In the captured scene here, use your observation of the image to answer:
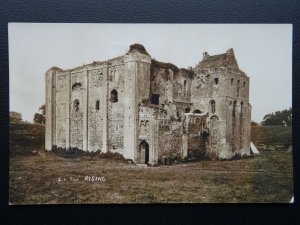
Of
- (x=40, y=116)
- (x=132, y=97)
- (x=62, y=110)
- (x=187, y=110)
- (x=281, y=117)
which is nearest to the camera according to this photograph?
→ (x=40, y=116)

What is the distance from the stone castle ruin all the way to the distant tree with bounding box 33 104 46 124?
87 mm

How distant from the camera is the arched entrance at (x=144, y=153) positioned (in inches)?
337

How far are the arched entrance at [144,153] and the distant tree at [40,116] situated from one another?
6.54ft

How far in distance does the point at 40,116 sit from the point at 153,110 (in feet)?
7.29

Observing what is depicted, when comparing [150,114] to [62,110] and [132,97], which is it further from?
[62,110]

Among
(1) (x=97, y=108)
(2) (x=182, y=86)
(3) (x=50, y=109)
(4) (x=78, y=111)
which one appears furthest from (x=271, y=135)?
(3) (x=50, y=109)

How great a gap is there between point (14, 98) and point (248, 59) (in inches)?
181

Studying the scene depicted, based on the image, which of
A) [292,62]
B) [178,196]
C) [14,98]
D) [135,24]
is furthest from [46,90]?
[292,62]

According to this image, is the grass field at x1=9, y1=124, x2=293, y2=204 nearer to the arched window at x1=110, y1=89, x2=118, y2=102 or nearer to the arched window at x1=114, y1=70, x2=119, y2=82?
the arched window at x1=110, y1=89, x2=118, y2=102

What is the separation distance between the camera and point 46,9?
326 inches

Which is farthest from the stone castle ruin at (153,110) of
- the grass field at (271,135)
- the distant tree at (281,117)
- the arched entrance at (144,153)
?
the distant tree at (281,117)

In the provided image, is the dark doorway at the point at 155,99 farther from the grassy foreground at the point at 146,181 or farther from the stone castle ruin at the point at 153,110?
the grassy foreground at the point at 146,181

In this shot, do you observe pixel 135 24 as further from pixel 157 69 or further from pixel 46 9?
pixel 46 9

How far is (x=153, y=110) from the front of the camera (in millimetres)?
8727
